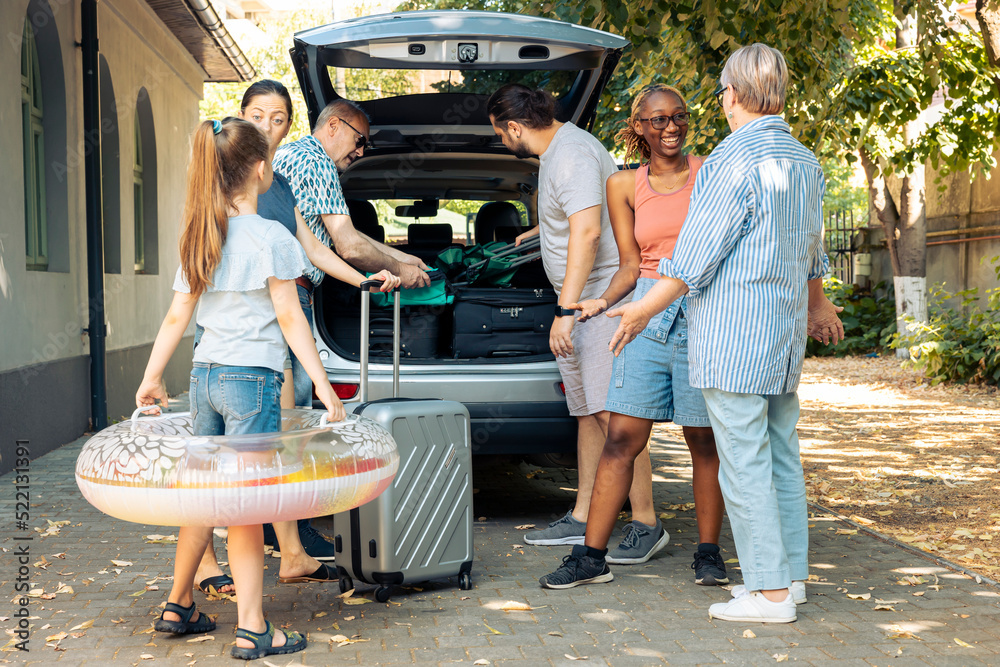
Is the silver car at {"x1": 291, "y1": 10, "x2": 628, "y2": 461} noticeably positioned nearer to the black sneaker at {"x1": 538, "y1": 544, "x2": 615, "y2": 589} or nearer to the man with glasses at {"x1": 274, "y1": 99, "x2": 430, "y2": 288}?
the man with glasses at {"x1": 274, "y1": 99, "x2": 430, "y2": 288}

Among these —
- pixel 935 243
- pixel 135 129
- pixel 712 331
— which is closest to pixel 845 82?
pixel 935 243

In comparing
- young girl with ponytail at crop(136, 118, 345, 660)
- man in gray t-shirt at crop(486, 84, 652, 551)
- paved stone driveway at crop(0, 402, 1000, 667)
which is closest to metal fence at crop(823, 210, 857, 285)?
paved stone driveway at crop(0, 402, 1000, 667)

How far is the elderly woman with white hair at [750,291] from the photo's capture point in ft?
11.1

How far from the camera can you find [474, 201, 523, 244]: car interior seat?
21.1 feet

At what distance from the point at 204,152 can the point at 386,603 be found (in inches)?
71.0

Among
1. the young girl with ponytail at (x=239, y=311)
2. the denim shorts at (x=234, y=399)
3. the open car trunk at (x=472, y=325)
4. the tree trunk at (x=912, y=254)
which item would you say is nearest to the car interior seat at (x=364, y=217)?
the open car trunk at (x=472, y=325)

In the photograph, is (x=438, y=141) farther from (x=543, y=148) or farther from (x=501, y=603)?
(x=501, y=603)

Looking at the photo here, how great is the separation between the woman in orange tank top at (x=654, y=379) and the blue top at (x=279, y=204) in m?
1.21

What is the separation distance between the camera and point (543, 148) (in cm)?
438

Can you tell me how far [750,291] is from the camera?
3400 mm

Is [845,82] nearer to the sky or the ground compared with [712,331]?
nearer to the sky

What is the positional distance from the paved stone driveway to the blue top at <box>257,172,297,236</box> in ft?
4.81

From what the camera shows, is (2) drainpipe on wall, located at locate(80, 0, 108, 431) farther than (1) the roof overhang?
No

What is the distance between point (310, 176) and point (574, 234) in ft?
→ 3.65
